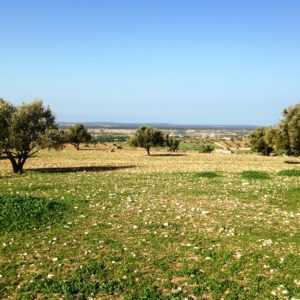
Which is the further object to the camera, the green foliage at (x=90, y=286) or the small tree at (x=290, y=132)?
the small tree at (x=290, y=132)

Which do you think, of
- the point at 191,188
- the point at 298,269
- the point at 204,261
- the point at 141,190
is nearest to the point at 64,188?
the point at 141,190

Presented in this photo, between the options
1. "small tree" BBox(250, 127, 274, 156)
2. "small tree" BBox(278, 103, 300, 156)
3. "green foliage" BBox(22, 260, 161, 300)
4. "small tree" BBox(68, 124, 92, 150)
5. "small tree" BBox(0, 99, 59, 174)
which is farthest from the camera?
"small tree" BBox(68, 124, 92, 150)

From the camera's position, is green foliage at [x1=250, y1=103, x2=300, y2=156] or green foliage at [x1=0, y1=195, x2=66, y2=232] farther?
green foliage at [x1=250, y1=103, x2=300, y2=156]

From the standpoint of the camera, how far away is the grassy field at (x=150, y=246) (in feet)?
32.5

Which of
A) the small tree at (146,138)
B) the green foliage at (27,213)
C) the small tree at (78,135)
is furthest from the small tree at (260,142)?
the green foliage at (27,213)

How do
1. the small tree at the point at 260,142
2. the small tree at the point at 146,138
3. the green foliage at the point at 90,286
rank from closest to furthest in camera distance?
1. the green foliage at the point at 90,286
2. the small tree at the point at 260,142
3. the small tree at the point at 146,138

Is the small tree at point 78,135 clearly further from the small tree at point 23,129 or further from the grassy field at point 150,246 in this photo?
the grassy field at point 150,246

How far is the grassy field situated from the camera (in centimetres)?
991

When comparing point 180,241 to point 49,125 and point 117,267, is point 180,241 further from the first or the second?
point 49,125

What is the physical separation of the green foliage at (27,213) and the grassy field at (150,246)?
39 millimetres

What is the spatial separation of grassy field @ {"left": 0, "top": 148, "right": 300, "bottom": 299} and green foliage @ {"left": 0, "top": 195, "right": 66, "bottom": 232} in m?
0.04

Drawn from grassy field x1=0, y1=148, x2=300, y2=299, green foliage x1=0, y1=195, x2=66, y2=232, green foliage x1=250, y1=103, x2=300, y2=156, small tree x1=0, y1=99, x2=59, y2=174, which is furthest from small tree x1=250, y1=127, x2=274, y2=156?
green foliage x1=0, y1=195, x2=66, y2=232

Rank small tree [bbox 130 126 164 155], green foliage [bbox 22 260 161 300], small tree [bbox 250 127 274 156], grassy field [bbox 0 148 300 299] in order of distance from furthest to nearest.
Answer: small tree [bbox 130 126 164 155] < small tree [bbox 250 127 274 156] < grassy field [bbox 0 148 300 299] < green foliage [bbox 22 260 161 300]

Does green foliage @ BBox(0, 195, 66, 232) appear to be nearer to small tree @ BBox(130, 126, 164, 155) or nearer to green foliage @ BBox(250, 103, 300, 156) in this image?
green foliage @ BBox(250, 103, 300, 156)
